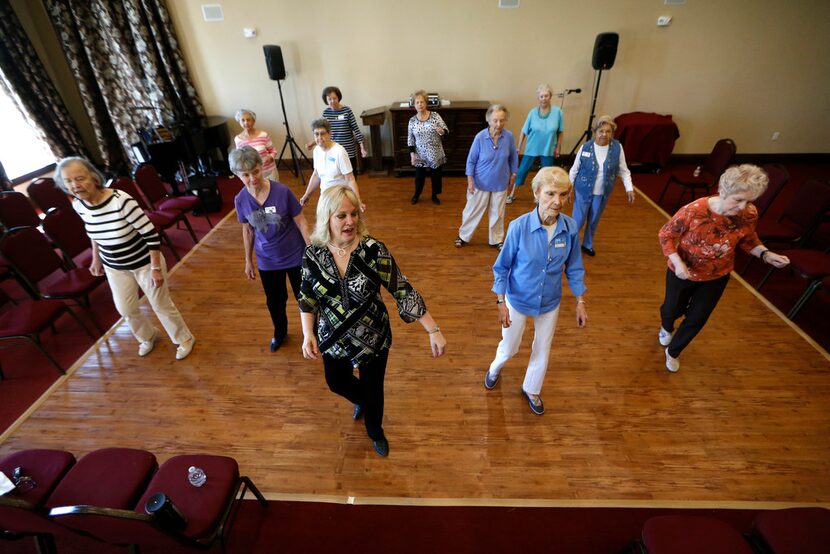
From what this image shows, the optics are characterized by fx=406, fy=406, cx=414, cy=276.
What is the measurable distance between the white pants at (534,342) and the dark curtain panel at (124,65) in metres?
6.43

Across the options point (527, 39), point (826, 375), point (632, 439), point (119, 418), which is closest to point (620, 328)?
point (632, 439)

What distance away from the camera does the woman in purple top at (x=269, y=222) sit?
8.53 ft

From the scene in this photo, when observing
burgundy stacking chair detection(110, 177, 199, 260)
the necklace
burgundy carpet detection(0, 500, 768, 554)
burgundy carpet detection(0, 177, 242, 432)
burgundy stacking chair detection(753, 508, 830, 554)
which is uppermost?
the necklace

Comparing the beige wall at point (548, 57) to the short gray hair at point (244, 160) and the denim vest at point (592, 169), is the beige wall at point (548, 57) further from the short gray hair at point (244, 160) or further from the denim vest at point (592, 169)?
the short gray hair at point (244, 160)

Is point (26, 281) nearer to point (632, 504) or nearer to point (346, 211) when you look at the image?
point (346, 211)

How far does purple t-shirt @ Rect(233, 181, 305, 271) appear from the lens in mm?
2736

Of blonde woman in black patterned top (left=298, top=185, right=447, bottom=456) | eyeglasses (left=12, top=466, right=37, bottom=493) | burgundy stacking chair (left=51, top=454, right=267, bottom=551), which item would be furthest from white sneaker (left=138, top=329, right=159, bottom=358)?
blonde woman in black patterned top (left=298, top=185, right=447, bottom=456)

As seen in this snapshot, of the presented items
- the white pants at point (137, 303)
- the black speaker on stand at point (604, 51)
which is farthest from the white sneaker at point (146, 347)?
the black speaker on stand at point (604, 51)

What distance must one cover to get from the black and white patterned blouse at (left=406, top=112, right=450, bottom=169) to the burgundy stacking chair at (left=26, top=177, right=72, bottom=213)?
13.4 feet

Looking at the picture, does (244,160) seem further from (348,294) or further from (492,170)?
(492,170)

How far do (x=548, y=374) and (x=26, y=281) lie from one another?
14.6 ft

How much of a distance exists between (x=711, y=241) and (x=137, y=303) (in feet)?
13.5

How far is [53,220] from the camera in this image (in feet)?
12.3

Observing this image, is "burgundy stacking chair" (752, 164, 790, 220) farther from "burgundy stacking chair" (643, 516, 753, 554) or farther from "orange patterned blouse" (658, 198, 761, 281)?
"burgundy stacking chair" (643, 516, 753, 554)
